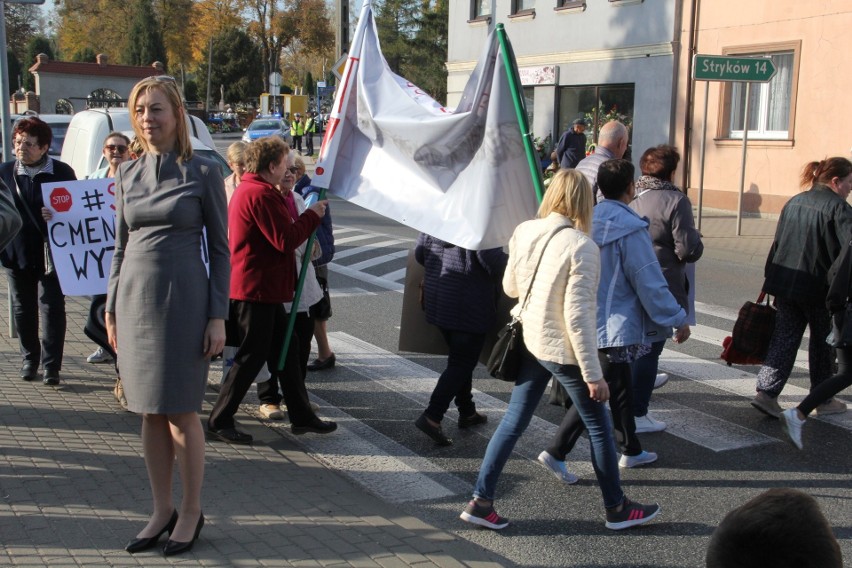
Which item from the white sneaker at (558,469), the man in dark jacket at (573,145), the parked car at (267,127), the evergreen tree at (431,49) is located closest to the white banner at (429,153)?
the white sneaker at (558,469)

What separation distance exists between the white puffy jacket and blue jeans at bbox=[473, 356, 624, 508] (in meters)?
0.17

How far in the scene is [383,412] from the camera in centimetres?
639

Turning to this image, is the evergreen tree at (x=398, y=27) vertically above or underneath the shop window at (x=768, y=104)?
above

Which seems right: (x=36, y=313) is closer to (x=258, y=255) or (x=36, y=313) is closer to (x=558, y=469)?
(x=258, y=255)

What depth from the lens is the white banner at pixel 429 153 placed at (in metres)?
5.14

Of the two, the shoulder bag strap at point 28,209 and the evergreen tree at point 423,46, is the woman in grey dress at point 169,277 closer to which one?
the shoulder bag strap at point 28,209

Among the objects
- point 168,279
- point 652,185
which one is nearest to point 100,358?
point 168,279

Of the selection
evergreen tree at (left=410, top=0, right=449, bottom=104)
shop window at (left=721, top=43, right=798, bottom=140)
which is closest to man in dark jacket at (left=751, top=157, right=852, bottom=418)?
shop window at (left=721, top=43, right=798, bottom=140)

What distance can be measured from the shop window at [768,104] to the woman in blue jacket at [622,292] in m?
14.8

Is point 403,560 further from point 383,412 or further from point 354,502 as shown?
point 383,412

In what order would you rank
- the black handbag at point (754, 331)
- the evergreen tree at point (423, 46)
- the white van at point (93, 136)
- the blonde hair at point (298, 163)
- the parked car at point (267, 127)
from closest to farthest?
the black handbag at point (754, 331) → the blonde hair at point (298, 163) → the white van at point (93, 136) → the parked car at point (267, 127) → the evergreen tree at point (423, 46)

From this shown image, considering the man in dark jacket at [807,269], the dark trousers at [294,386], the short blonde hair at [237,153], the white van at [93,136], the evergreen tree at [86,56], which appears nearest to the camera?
the dark trousers at [294,386]

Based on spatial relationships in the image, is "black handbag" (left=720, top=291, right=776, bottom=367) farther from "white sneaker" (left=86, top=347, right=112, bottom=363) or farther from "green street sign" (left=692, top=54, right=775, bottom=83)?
"green street sign" (left=692, top=54, right=775, bottom=83)

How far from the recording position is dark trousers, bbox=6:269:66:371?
6.55 meters
